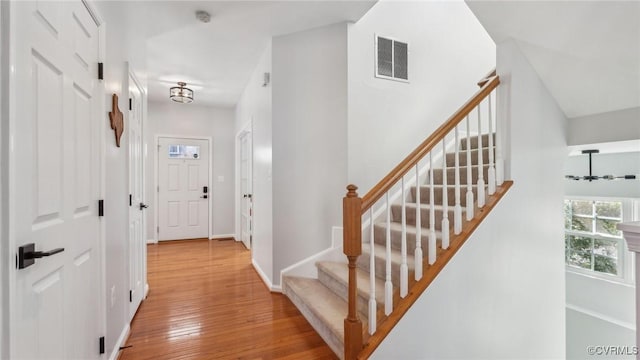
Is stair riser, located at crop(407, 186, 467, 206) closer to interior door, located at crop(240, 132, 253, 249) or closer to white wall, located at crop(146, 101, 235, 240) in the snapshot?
interior door, located at crop(240, 132, 253, 249)

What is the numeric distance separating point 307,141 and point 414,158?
Answer: 4.60 ft

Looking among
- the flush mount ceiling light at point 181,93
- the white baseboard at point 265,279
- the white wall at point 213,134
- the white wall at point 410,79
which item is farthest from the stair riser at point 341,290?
the white wall at point 213,134

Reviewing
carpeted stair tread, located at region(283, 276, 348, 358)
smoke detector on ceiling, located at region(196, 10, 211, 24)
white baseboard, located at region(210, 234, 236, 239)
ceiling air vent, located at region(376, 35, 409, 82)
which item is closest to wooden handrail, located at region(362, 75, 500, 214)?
carpeted stair tread, located at region(283, 276, 348, 358)

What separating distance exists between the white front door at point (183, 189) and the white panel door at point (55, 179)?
4.12 metres

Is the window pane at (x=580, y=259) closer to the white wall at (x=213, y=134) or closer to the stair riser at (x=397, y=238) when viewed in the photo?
the stair riser at (x=397, y=238)

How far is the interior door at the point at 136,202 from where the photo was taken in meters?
2.38

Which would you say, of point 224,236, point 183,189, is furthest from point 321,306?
point 183,189

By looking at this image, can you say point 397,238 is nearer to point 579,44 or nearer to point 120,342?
point 579,44

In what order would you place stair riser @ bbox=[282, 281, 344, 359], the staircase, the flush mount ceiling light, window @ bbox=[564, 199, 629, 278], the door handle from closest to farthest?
1. the door handle
2. the staircase
3. stair riser @ bbox=[282, 281, 344, 359]
4. window @ bbox=[564, 199, 629, 278]
5. the flush mount ceiling light

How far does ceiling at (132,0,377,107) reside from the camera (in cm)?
251

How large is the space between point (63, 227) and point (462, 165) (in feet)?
9.36

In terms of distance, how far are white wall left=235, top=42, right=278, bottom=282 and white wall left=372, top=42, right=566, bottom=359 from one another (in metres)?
1.75


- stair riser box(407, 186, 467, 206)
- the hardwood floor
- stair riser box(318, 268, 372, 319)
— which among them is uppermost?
stair riser box(407, 186, 467, 206)

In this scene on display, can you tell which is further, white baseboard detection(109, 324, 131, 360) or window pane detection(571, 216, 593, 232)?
window pane detection(571, 216, 593, 232)
